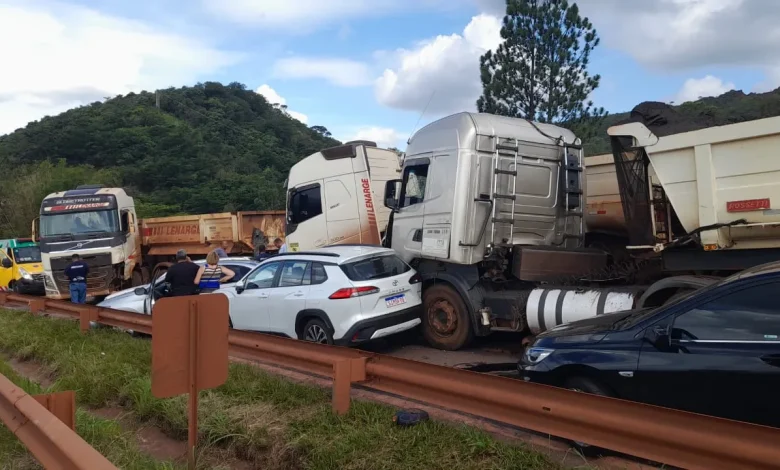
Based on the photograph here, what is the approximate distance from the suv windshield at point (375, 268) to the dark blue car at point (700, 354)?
13.3 feet

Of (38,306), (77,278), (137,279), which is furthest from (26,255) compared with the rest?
(38,306)

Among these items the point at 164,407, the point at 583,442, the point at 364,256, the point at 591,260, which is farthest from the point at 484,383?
the point at 591,260

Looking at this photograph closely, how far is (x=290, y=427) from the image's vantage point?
16.6 ft

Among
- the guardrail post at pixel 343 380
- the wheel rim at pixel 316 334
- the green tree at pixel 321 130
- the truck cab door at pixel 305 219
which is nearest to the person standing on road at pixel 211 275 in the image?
the wheel rim at pixel 316 334

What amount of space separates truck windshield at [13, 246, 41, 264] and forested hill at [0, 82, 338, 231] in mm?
19568

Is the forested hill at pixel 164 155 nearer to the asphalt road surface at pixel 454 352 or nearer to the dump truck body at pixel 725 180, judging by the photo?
the asphalt road surface at pixel 454 352

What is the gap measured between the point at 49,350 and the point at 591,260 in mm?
8360

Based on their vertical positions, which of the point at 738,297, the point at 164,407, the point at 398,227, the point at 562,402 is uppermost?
the point at 398,227

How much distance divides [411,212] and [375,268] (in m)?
1.44

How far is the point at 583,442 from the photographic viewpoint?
13.0 feet

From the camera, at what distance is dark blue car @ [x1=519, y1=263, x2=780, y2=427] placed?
160 inches

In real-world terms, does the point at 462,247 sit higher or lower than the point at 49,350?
higher

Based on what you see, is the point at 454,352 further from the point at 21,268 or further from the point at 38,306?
the point at 21,268

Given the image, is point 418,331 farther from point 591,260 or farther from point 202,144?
point 202,144
